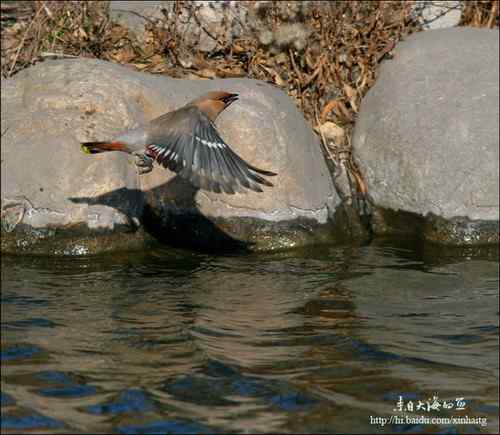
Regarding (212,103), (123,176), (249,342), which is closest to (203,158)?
(212,103)

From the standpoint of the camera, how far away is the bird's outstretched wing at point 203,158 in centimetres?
534

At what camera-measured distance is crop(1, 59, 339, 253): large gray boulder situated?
656 centimetres

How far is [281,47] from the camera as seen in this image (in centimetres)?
829

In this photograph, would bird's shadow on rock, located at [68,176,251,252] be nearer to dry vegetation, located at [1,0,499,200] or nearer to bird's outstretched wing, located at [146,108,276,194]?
bird's outstretched wing, located at [146,108,276,194]

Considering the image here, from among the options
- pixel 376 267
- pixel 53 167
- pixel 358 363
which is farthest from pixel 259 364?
pixel 53 167

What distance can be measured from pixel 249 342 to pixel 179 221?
5.94 ft

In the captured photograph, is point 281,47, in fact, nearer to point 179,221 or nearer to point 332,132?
point 332,132

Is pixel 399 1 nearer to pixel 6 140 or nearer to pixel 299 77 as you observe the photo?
pixel 299 77

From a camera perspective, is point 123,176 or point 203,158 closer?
point 203,158

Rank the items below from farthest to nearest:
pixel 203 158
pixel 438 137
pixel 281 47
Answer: pixel 281 47
pixel 438 137
pixel 203 158

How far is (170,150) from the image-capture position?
5715mm

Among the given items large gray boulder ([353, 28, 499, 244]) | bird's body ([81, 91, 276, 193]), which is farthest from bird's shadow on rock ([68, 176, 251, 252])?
large gray boulder ([353, 28, 499, 244])

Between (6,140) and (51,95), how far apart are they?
1.38 feet

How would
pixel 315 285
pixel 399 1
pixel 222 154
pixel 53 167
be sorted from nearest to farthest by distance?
pixel 222 154 < pixel 315 285 < pixel 53 167 < pixel 399 1
